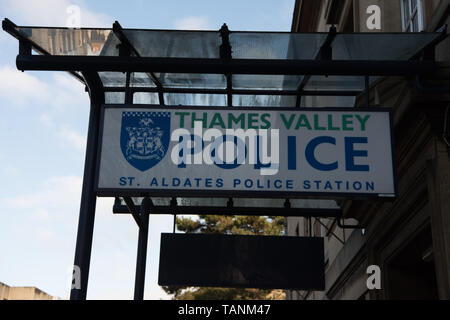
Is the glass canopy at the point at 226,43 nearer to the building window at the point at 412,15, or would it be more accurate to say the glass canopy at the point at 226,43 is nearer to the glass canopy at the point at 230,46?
the glass canopy at the point at 230,46

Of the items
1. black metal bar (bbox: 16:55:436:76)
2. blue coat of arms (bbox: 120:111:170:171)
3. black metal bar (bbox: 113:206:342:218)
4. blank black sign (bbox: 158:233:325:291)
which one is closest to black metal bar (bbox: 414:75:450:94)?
black metal bar (bbox: 16:55:436:76)

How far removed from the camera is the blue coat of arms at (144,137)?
254 inches

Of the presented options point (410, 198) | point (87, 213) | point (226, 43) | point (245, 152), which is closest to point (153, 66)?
point (226, 43)

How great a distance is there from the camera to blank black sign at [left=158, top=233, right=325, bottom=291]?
10.5 meters

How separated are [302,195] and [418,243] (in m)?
2.88

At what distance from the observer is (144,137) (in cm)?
654

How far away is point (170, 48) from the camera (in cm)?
702

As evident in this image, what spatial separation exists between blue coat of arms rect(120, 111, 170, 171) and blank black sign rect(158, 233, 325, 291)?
4.42 metres

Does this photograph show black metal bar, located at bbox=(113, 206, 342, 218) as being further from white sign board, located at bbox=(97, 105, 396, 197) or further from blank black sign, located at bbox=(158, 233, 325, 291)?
white sign board, located at bbox=(97, 105, 396, 197)

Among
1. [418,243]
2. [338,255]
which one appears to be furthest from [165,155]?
[338,255]

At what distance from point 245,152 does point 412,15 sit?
3778mm

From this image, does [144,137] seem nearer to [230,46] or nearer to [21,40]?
[230,46]
